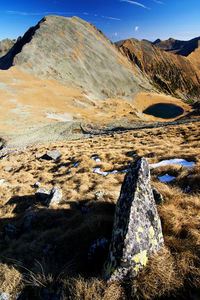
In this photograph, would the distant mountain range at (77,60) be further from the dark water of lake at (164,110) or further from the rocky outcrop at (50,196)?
the rocky outcrop at (50,196)

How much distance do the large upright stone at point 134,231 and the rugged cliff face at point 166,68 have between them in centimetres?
17381

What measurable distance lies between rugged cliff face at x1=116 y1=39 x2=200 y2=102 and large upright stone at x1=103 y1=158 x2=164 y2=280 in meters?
174

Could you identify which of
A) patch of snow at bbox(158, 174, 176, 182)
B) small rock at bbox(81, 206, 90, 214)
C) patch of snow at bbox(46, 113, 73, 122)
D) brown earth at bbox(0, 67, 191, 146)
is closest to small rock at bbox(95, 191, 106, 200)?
small rock at bbox(81, 206, 90, 214)

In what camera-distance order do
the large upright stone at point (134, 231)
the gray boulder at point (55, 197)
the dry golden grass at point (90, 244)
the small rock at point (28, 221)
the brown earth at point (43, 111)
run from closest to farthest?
the dry golden grass at point (90, 244), the large upright stone at point (134, 231), the small rock at point (28, 221), the gray boulder at point (55, 197), the brown earth at point (43, 111)

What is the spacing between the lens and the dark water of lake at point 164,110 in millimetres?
86113

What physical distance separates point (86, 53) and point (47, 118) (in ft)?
274

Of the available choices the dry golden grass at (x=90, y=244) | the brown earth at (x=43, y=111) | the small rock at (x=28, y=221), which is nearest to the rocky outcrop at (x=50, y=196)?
the dry golden grass at (x=90, y=244)

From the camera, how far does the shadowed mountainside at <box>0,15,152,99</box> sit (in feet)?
283

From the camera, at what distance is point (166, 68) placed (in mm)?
176875

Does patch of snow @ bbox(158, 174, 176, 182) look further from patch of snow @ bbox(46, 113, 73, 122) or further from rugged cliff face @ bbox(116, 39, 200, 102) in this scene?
rugged cliff face @ bbox(116, 39, 200, 102)

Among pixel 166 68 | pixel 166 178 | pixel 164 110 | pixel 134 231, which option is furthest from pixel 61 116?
pixel 166 68

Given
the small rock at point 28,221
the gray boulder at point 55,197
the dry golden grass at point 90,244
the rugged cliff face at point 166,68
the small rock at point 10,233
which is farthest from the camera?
the rugged cliff face at point 166,68

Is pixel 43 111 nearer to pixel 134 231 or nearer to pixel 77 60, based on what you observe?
pixel 134 231

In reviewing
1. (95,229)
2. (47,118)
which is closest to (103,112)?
(47,118)
